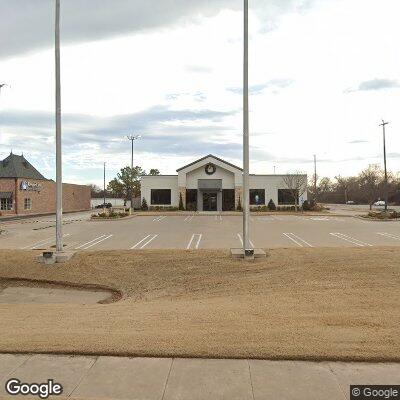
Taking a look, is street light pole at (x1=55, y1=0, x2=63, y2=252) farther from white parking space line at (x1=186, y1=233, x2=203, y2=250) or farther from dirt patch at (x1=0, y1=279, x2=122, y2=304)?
white parking space line at (x1=186, y1=233, x2=203, y2=250)

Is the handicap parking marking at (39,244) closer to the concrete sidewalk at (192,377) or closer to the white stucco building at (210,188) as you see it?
the concrete sidewalk at (192,377)

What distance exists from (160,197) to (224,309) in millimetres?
46729

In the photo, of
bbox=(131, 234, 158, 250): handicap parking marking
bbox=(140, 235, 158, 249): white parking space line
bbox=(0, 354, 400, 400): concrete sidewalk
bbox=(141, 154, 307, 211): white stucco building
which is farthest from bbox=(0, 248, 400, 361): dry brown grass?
bbox=(141, 154, 307, 211): white stucco building

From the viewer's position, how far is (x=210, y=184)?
5212cm

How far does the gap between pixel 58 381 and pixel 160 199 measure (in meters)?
49.4

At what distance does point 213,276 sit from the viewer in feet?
37.3

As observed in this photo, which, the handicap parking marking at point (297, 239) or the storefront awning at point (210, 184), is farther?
the storefront awning at point (210, 184)

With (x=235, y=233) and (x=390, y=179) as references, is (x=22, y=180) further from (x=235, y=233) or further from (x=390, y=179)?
(x=390, y=179)

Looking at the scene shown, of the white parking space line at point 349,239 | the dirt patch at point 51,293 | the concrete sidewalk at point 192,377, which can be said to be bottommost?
the dirt patch at point 51,293

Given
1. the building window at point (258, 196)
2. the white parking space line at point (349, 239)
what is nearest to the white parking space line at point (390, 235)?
the white parking space line at point (349, 239)

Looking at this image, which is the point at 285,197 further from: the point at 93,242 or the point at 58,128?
the point at 58,128

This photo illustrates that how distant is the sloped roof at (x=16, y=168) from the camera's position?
5197 cm

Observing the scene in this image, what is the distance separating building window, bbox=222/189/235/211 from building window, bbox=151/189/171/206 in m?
6.86

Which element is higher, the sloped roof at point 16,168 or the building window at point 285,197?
the sloped roof at point 16,168
